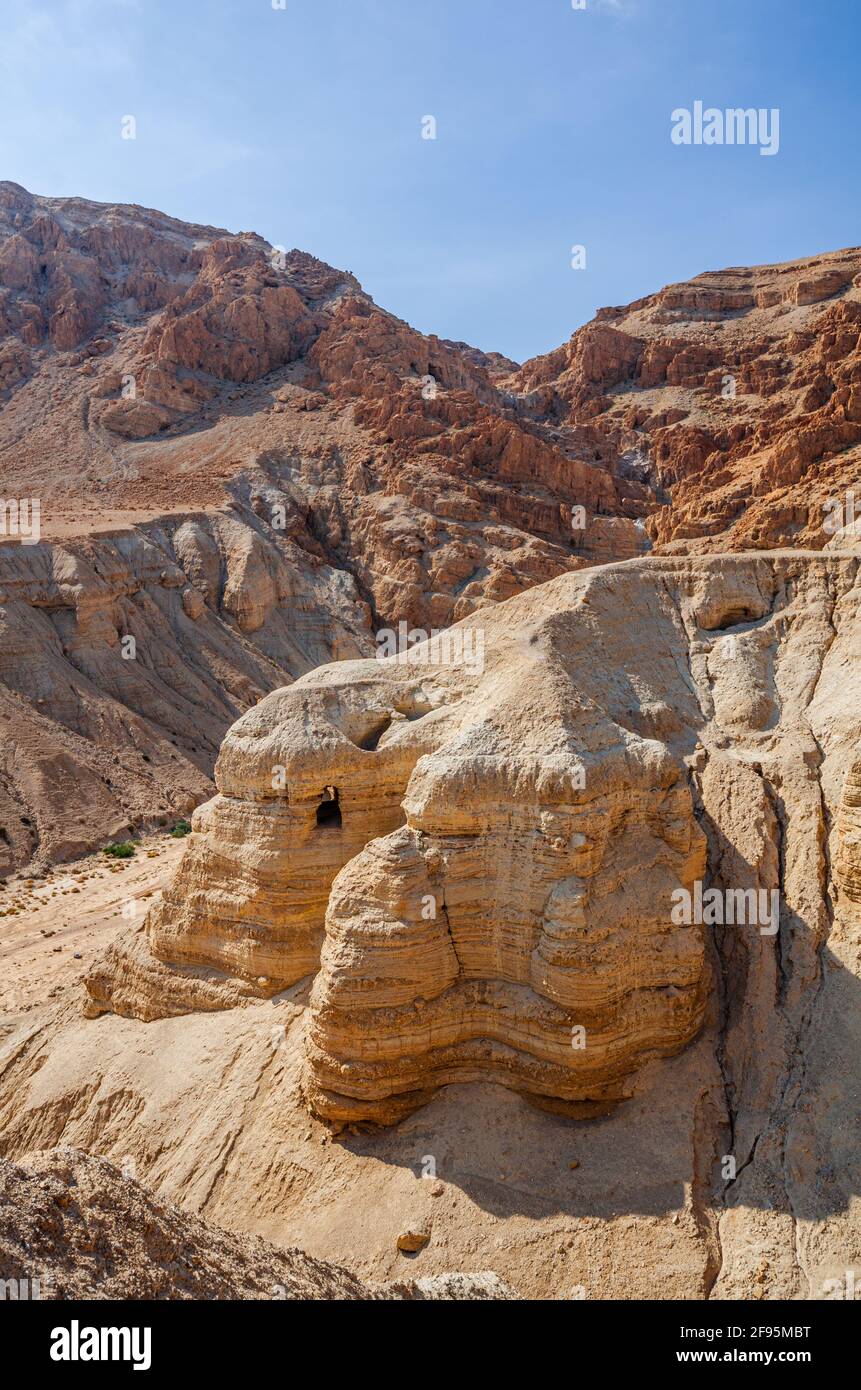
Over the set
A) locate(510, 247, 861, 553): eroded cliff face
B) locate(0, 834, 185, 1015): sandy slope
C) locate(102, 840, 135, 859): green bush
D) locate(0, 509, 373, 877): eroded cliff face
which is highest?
locate(510, 247, 861, 553): eroded cliff face

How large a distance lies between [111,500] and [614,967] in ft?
171

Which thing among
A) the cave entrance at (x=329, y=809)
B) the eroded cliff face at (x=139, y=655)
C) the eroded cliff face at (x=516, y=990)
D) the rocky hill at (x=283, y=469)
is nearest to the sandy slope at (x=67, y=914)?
the eroded cliff face at (x=139, y=655)

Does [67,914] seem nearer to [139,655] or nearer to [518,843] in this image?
[139,655]

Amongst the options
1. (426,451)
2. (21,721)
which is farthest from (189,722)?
(426,451)

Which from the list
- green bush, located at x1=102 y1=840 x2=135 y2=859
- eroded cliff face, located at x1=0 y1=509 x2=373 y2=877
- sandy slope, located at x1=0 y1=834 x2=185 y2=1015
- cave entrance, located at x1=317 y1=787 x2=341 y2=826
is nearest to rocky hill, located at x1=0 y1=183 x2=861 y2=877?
eroded cliff face, located at x1=0 y1=509 x2=373 y2=877

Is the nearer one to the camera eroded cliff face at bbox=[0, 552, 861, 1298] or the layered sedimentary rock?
eroded cliff face at bbox=[0, 552, 861, 1298]

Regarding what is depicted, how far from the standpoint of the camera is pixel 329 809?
14.8 metres

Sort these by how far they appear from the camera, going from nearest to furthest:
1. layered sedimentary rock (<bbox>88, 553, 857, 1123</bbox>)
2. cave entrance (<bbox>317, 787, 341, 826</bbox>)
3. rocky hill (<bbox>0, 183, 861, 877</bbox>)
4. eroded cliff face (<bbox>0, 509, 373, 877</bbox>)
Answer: layered sedimentary rock (<bbox>88, 553, 857, 1123</bbox>) → cave entrance (<bbox>317, 787, 341, 826</bbox>) → eroded cliff face (<bbox>0, 509, 373, 877</bbox>) → rocky hill (<bbox>0, 183, 861, 877</bbox>)

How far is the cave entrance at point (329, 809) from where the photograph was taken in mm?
14391

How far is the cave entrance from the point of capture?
47.2ft

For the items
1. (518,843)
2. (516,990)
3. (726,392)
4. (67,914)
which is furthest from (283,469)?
(516,990)

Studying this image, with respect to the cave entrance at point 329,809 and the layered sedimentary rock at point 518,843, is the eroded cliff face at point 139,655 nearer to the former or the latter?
the layered sedimentary rock at point 518,843

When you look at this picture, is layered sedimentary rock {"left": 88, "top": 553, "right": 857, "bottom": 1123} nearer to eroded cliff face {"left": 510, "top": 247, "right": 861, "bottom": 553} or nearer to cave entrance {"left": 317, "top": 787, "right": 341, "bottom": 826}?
cave entrance {"left": 317, "top": 787, "right": 341, "bottom": 826}
